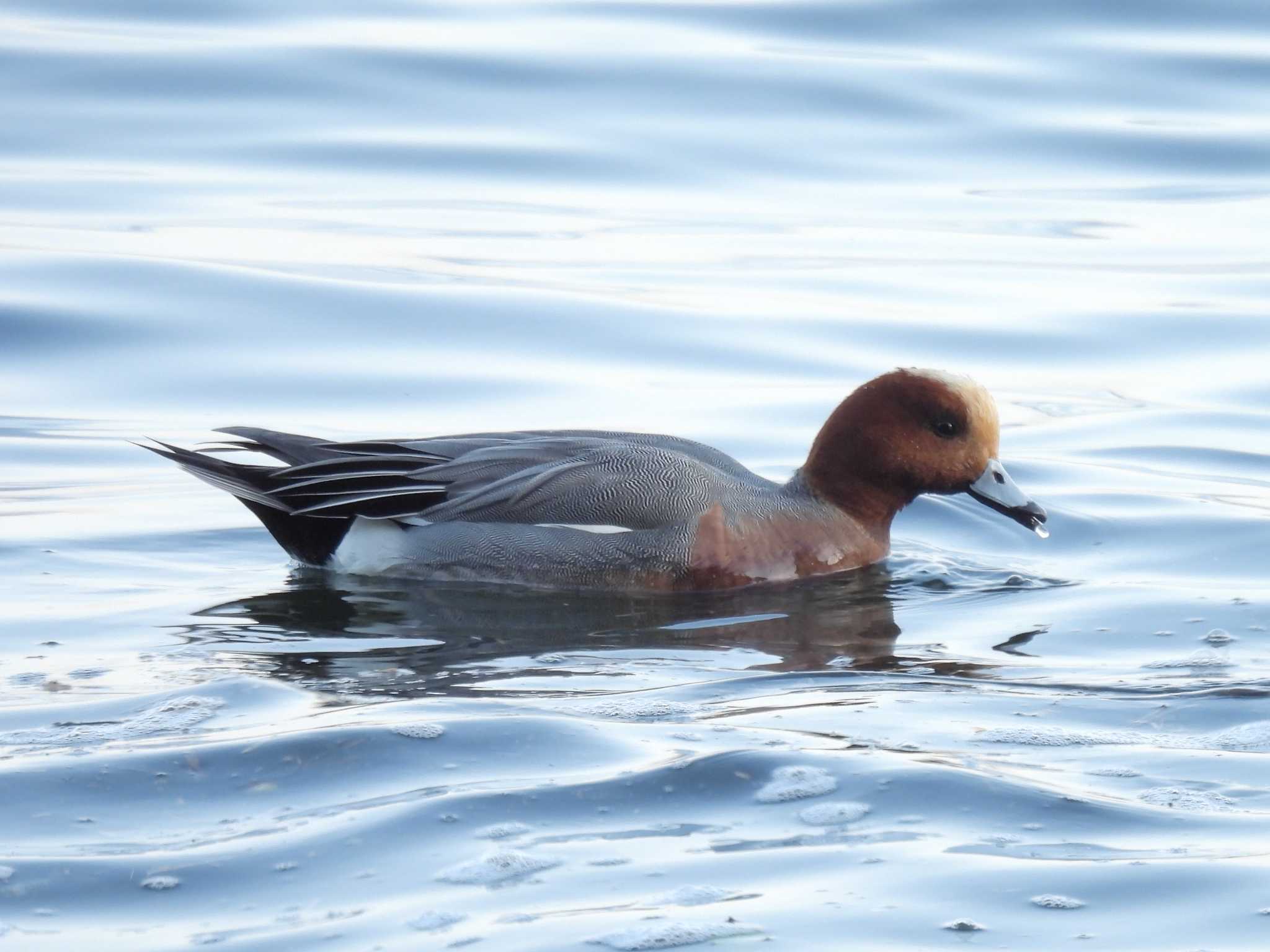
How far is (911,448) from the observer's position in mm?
6914

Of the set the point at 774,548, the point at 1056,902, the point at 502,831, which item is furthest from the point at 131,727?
the point at 774,548

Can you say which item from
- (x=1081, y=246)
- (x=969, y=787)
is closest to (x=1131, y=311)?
(x=1081, y=246)

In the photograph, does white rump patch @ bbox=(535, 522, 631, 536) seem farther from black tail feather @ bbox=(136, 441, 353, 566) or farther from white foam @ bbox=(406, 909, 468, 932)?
white foam @ bbox=(406, 909, 468, 932)

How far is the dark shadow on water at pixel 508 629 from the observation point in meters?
5.20

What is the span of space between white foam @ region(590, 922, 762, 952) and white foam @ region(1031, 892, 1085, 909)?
51 cm

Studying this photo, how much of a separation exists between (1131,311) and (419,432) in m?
4.51

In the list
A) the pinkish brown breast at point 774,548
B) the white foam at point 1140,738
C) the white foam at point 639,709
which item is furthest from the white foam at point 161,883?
the pinkish brown breast at point 774,548

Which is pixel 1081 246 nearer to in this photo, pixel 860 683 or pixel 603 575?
pixel 603 575

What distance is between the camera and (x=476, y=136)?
567 inches

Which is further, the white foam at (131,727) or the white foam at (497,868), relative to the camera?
the white foam at (131,727)

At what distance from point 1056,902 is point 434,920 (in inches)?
43.2

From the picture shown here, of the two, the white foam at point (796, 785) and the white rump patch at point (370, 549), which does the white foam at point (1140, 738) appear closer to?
the white foam at point (796, 785)

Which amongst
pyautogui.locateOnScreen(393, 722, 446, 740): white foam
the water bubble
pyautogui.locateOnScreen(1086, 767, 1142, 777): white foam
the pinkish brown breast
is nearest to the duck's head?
the pinkish brown breast

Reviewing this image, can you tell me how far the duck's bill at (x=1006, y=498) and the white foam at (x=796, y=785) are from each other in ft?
9.56
